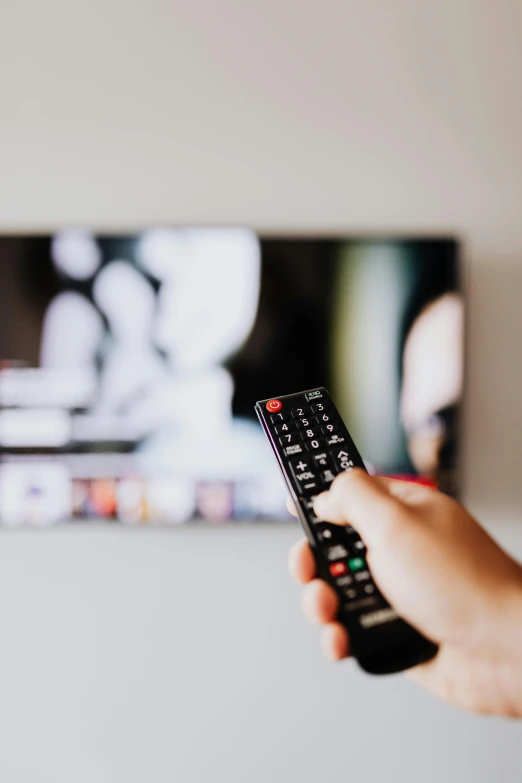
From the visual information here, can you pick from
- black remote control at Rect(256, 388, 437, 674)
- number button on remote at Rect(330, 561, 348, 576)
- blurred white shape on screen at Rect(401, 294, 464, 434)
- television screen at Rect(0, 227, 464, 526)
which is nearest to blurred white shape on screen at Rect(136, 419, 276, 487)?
television screen at Rect(0, 227, 464, 526)

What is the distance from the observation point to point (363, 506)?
22.9 inches

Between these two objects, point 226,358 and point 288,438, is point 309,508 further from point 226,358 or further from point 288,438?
point 226,358

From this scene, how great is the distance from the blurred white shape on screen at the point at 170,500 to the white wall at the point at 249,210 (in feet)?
0.36

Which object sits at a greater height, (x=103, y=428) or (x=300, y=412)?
(x=300, y=412)

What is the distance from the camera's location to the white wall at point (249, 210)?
1.30m

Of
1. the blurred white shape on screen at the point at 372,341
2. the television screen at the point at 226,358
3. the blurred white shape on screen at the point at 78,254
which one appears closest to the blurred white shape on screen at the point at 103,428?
the television screen at the point at 226,358

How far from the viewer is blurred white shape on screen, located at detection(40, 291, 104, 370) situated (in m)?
1.23

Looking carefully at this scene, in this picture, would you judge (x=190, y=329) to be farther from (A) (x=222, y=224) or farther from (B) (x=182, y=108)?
(B) (x=182, y=108)

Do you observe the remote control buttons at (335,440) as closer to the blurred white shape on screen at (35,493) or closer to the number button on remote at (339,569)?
the number button on remote at (339,569)

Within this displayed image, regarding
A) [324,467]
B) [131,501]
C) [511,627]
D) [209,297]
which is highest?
[209,297]

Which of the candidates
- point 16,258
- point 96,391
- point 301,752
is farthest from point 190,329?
point 301,752

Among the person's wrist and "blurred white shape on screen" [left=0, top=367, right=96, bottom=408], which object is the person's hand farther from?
"blurred white shape on screen" [left=0, top=367, right=96, bottom=408]

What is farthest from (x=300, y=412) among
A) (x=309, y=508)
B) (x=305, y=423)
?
(x=309, y=508)

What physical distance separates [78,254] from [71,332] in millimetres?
149
